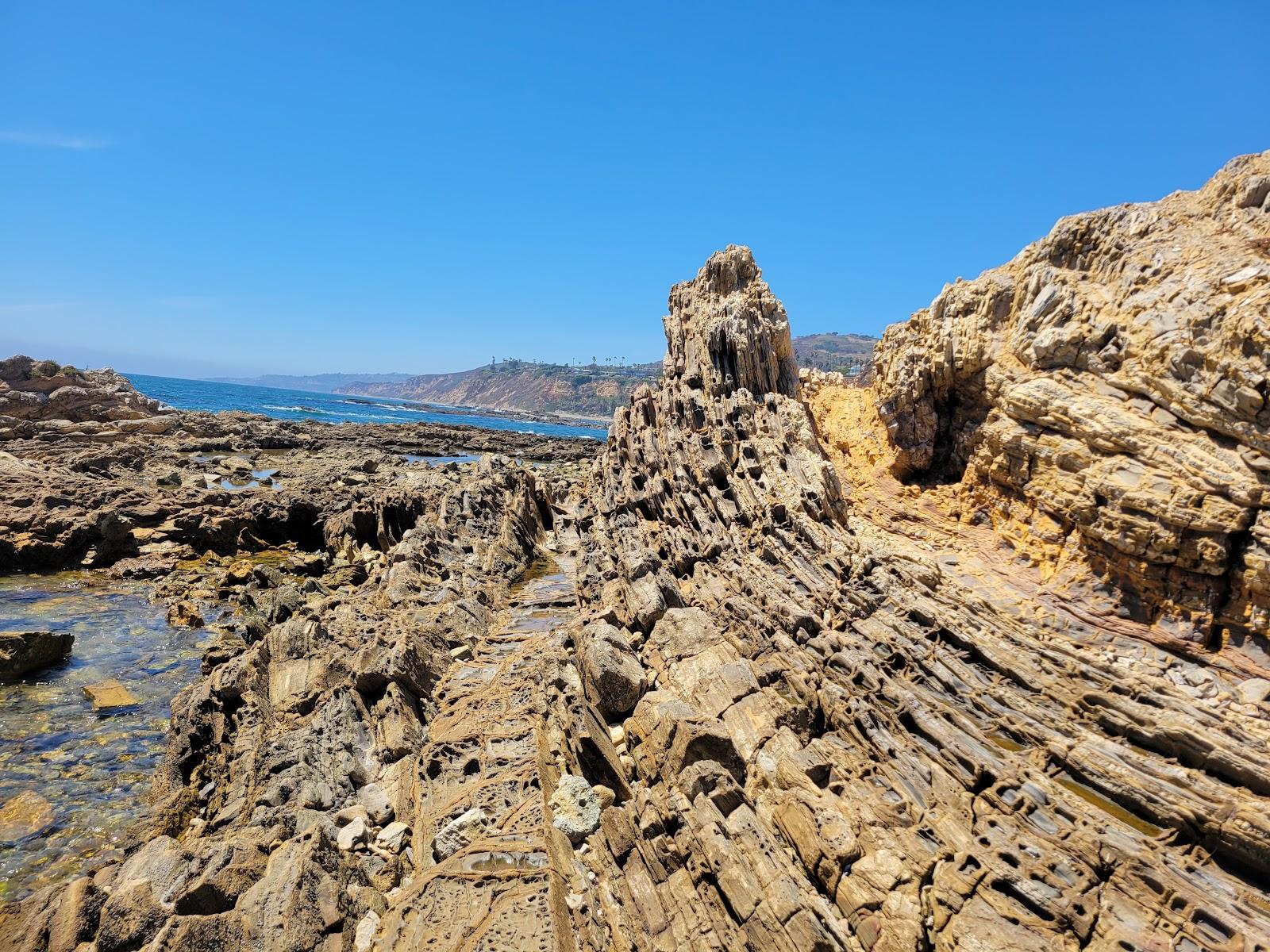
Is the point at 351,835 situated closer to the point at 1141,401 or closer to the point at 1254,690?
the point at 1254,690

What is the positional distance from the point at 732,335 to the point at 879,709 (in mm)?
15341

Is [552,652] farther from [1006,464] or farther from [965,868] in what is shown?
[1006,464]

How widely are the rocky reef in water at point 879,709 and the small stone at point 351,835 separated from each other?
0.06 meters

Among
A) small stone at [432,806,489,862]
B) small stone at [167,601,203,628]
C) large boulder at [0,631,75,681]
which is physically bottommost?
small stone at [167,601,203,628]

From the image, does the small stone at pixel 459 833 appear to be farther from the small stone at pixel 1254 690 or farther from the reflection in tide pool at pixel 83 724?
the small stone at pixel 1254 690

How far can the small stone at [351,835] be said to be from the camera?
395 inches

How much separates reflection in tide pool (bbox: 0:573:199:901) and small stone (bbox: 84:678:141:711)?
0.63ft

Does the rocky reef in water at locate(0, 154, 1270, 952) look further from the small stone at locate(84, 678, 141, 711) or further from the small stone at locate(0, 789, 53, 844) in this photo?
the small stone at locate(84, 678, 141, 711)

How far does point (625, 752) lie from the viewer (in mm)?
12047

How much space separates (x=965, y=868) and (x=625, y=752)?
5.93 metres

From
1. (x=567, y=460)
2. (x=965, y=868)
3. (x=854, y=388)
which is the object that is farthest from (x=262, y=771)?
(x=567, y=460)

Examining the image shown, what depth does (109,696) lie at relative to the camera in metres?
17.7

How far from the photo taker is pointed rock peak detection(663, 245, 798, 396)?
2241 centimetres

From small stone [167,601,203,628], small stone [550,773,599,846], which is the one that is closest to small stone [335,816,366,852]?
small stone [550,773,599,846]
